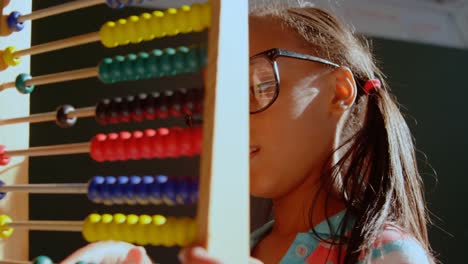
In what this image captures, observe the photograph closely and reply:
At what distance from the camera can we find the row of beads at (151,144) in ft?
1.69

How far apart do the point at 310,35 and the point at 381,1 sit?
1196mm

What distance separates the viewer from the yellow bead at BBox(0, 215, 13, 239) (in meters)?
0.76

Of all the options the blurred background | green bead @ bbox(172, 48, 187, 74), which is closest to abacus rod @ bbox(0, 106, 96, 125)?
green bead @ bbox(172, 48, 187, 74)

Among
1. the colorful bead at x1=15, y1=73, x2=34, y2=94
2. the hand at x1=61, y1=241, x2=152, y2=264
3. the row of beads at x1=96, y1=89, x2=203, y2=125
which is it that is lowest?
the hand at x1=61, y1=241, x2=152, y2=264

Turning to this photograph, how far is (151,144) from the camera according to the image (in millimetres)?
566

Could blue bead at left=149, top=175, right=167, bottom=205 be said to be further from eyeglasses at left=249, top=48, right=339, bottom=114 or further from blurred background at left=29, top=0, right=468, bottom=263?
blurred background at left=29, top=0, right=468, bottom=263

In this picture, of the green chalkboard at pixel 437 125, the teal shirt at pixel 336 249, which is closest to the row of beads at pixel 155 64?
the teal shirt at pixel 336 249

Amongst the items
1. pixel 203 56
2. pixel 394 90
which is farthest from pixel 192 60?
pixel 394 90

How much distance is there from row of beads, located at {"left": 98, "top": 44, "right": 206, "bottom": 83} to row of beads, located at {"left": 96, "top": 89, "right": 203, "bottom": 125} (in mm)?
21

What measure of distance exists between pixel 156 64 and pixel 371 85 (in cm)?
46

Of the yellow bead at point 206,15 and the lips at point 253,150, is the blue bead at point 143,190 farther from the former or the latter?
the lips at point 253,150

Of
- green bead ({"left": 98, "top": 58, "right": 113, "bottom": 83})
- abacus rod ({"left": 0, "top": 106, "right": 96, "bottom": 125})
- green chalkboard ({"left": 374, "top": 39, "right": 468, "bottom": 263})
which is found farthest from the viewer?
green chalkboard ({"left": 374, "top": 39, "right": 468, "bottom": 263})

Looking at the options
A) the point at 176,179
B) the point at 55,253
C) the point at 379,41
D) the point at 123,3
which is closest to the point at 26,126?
the point at 123,3

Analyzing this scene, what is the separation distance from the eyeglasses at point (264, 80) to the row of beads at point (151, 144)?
25 cm
